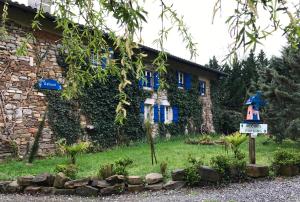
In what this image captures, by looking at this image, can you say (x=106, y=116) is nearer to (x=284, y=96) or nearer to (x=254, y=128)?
(x=284, y=96)

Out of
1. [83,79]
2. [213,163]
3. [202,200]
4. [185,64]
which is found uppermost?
[185,64]

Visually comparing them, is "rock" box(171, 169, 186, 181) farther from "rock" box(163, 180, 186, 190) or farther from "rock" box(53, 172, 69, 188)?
"rock" box(53, 172, 69, 188)

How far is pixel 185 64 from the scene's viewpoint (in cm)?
2105

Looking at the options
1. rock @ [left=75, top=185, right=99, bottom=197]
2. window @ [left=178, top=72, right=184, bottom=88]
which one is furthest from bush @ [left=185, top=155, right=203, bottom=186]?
window @ [left=178, top=72, right=184, bottom=88]

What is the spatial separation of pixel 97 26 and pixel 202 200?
4.88 m

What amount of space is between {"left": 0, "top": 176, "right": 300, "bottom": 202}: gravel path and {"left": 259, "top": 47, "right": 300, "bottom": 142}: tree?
5.25 metres

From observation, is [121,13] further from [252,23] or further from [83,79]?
[83,79]

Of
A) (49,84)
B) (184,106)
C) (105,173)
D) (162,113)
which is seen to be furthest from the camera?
(184,106)

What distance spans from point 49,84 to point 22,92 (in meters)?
1.07

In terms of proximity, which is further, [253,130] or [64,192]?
[253,130]

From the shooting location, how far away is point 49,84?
1292 cm

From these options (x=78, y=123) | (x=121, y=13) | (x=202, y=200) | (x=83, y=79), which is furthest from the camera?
(x=78, y=123)

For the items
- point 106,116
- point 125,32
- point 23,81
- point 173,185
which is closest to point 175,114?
point 106,116

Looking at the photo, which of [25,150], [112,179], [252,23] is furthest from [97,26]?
[25,150]
